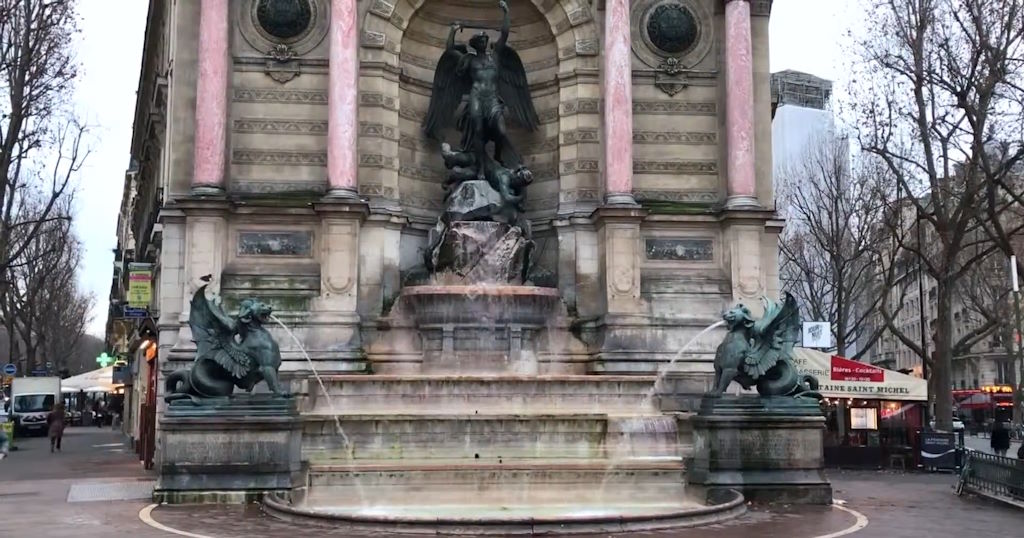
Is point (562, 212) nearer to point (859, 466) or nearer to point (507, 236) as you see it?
point (507, 236)

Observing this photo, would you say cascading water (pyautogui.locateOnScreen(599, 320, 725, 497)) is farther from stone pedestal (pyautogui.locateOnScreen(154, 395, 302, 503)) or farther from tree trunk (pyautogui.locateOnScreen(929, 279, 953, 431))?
tree trunk (pyautogui.locateOnScreen(929, 279, 953, 431))

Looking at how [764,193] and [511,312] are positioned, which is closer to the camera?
[511,312]

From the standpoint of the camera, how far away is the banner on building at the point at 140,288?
31156mm

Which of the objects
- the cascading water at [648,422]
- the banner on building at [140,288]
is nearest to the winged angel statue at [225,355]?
the cascading water at [648,422]

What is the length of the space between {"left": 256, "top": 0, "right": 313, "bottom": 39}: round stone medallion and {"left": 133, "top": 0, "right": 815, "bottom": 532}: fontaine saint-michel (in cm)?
4

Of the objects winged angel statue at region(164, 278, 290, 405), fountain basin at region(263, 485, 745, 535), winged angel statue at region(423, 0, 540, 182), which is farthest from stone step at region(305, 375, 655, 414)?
winged angel statue at region(423, 0, 540, 182)

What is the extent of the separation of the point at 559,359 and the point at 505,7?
887 centimetres

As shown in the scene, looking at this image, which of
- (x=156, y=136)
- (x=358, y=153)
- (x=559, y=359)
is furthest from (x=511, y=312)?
(x=156, y=136)

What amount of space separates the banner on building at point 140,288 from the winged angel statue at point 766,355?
19.3 metres

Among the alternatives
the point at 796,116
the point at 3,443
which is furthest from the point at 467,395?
the point at 796,116

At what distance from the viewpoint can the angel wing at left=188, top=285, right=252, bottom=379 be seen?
17.5 meters

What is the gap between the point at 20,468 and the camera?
88.8 ft

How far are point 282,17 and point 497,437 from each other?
511 inches

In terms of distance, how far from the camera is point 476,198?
84.7ft
